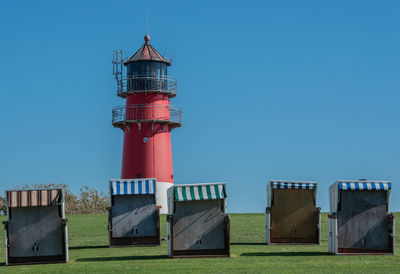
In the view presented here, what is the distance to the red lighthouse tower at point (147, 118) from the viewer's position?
44.4 m

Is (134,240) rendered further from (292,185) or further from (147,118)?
(147,118)

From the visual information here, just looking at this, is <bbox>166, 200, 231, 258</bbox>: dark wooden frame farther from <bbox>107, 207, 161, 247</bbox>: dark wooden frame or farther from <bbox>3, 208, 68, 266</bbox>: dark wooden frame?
<bbox>107, 207, 161, 247</bbox>: dark wooden frame

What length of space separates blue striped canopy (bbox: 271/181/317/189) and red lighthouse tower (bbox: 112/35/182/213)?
72.8 feet

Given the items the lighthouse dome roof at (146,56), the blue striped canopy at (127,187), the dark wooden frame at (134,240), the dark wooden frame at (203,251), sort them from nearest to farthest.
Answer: the dark wooden frame at (203,251)
the blue striped canopy at (127,187)
the dark wooden frame at (134,240)
the lighthouse dome roof at (146,56)

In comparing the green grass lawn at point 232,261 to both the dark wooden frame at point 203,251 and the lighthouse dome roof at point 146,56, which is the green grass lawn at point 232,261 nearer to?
the dark wooden frame at point 203,251

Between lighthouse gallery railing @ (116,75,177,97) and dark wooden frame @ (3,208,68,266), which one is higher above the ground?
lighthouse gallery railing @ (116,75,177,97)

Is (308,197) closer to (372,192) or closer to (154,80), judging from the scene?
(372,192)

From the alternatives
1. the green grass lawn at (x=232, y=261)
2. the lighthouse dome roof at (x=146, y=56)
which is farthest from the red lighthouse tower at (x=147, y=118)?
the green grass lawn at (x=232, y=261)

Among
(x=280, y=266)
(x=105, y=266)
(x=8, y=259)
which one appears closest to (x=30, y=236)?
(x=8, y=259)

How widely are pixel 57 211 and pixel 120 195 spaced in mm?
4770

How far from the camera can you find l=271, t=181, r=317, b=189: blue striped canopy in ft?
73.2

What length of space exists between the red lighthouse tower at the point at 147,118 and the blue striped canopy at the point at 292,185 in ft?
72.8

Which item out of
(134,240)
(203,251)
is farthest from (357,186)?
(134,240)

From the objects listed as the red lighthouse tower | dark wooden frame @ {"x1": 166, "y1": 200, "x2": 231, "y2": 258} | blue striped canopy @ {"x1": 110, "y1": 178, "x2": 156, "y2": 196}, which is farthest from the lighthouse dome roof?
dark wooden frame @ {"x1": 166, "y1": 200, "x2": 231, "y2": 258}
